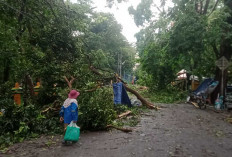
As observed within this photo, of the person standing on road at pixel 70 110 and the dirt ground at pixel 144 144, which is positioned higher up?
the person standing on road at pixel 70 110

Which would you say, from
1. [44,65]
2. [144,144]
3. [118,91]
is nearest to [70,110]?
[144,144]

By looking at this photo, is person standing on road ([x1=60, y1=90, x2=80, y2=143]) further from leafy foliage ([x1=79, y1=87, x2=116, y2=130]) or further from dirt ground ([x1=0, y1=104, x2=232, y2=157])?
leafy foliage ([x1=79, y1=87, x2=116, y2=130])

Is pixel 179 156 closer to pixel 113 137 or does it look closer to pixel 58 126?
pixel 113 137

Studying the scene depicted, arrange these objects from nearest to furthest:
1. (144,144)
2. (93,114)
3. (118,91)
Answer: (144,144) → (93,114) → (118,91)

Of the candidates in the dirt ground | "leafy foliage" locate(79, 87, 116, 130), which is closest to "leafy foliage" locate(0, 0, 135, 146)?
"leafy foliage" locate(79, 87, 116, 130)

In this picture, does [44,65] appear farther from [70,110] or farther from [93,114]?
[70,110]

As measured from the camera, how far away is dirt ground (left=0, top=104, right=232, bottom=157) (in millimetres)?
5027

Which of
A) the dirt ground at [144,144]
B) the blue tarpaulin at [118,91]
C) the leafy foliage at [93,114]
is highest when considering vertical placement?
the blue tarpaulin at [118,91]

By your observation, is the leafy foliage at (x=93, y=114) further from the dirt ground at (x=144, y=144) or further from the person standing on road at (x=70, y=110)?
the person standing on road at (x=70, y=110)

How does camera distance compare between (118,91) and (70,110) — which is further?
(118,91)

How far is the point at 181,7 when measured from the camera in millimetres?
12219

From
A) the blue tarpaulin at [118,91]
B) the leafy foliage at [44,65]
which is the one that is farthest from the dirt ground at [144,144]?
the blue tarpaulin at [118,91]

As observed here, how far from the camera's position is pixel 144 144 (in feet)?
18.8

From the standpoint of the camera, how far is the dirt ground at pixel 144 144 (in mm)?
5027
